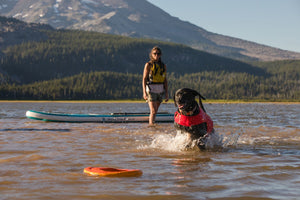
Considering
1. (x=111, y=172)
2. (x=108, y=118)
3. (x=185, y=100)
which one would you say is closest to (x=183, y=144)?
(x=185, y=100)

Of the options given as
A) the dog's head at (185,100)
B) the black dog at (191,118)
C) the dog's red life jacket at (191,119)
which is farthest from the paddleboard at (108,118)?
the dog's head at (185,100)

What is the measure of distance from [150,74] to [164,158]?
6420 millimetres

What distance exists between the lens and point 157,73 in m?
13.4

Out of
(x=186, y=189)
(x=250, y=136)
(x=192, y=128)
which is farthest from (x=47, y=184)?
(x=250, y=136)

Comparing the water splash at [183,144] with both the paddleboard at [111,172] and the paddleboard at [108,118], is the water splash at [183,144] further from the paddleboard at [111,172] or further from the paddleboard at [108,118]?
the paddleboard at [108,118]

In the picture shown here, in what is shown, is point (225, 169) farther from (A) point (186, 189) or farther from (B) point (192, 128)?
(B) point (192, 128)

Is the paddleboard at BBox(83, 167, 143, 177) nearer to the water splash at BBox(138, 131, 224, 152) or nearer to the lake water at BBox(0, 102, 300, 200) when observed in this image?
the lake water at BBox(0, 102, 300, 200)

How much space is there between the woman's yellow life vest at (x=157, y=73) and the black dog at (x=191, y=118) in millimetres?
4888

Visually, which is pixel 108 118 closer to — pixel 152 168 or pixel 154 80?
pixel 154 80

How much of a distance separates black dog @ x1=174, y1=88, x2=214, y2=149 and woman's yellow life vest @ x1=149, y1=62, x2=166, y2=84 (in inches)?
192

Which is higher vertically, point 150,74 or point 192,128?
point 150,74

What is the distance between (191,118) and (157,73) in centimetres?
535

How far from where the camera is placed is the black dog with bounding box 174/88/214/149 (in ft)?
26.6

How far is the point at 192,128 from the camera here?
27.5 feet
